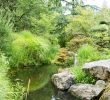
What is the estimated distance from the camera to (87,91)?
948 cm

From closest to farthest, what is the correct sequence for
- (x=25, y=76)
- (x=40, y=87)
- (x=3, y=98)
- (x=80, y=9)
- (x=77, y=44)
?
(x=3, y=98)
(x=40, y=87)
(x=25, y=76)
(x=77, y=44)
(x=80, y=9)

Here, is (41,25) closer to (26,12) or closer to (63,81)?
(26,12)

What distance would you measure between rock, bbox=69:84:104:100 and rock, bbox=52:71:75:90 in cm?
45

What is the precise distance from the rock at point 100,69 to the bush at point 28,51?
336cm

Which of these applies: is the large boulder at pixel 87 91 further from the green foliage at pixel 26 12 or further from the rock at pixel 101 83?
the green foliage at pixel 26 12

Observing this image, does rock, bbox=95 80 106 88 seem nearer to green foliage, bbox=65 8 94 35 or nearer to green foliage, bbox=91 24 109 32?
green foliage, bbox=91 24 109 32

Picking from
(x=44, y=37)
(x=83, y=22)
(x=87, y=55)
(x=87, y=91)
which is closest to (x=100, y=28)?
(x=83, y=22)

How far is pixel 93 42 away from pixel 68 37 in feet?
12.3

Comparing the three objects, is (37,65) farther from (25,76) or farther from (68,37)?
(68,37)

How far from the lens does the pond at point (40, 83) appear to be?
9469 mm

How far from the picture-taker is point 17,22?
50.9ft

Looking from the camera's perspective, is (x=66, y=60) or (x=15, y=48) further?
(x=66, y=60)

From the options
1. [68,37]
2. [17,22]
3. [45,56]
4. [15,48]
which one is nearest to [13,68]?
[15,48]

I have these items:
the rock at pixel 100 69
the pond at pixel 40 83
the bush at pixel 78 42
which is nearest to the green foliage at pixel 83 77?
the rock at pixel 100 69
